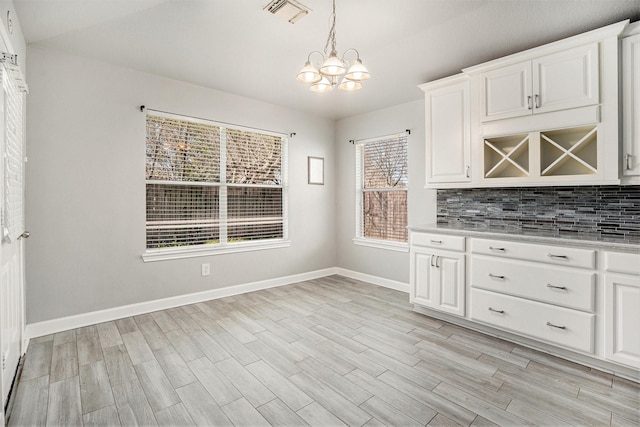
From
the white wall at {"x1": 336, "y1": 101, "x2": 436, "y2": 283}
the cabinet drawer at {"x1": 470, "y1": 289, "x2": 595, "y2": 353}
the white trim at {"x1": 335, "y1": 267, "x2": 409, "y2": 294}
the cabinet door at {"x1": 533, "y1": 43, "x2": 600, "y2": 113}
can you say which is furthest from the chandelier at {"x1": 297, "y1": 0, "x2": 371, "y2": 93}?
the white trim at {"x1": 335, "y1": 267, "x2": 409, "y2": 294}

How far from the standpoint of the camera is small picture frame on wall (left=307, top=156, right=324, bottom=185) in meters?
4.87

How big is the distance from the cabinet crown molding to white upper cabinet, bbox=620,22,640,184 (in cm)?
11

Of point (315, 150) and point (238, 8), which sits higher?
point (238, 8)

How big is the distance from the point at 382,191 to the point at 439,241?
5.12 feet

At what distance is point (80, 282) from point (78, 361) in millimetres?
904

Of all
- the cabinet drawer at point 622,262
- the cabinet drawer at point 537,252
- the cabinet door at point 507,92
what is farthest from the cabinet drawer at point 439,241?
the cabinet door at point 507,92

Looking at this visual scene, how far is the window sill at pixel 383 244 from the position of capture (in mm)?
4324

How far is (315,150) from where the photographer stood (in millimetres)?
4953

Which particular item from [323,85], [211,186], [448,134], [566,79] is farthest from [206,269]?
[566,79]

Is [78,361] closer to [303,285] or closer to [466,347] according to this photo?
[303,285]

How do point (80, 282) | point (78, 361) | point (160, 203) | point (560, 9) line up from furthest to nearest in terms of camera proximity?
point (160, 203) → point (80, 282) → point (78, 361) → point (560, 9)

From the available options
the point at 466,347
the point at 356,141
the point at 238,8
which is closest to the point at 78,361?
the point at 238,8

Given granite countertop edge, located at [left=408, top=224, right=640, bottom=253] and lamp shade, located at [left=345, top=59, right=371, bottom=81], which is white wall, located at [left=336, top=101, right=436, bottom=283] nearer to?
granite countertop edge, located at [left=408, top=224, right=640, bottom=253]

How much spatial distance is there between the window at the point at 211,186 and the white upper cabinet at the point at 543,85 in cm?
266
